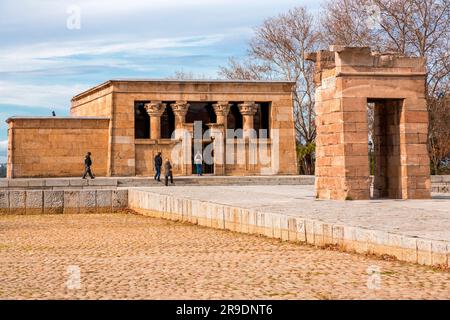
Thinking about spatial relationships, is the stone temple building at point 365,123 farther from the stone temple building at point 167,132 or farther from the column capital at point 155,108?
the stone temple building at point 167,132

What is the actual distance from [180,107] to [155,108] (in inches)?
54.3

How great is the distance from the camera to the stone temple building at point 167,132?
42312 millimetres

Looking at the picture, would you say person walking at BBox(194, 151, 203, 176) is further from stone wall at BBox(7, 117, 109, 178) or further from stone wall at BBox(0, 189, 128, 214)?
stone wall at BBox(0, 189, 128, 214)

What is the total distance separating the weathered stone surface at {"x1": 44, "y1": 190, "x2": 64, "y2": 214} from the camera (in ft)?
83.7

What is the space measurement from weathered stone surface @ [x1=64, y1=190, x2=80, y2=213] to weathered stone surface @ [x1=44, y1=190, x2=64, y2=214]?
127 mm

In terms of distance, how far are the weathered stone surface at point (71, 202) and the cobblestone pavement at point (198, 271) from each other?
9.04 metres

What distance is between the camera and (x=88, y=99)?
4881 centimetres

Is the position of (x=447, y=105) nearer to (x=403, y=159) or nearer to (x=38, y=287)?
(x=403, y=159)

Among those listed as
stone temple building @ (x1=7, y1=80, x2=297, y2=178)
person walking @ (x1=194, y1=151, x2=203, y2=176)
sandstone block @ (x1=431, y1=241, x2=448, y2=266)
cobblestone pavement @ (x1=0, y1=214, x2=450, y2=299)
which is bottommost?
cobblestone pavement @ (x1=0, y1=214, x2=450, y2=299)

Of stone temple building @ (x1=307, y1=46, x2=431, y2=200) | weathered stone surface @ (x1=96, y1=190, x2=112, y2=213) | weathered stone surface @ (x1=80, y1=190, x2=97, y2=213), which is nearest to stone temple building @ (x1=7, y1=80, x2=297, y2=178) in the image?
weathered stone surface @ (x1=96, y1=190, x2=112, y2=213)

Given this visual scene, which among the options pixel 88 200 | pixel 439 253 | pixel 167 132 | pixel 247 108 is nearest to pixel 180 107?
pixel 167 132

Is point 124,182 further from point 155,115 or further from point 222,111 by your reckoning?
point 222,111

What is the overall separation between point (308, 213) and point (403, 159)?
6.22 m

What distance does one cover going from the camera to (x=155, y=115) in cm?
4334
